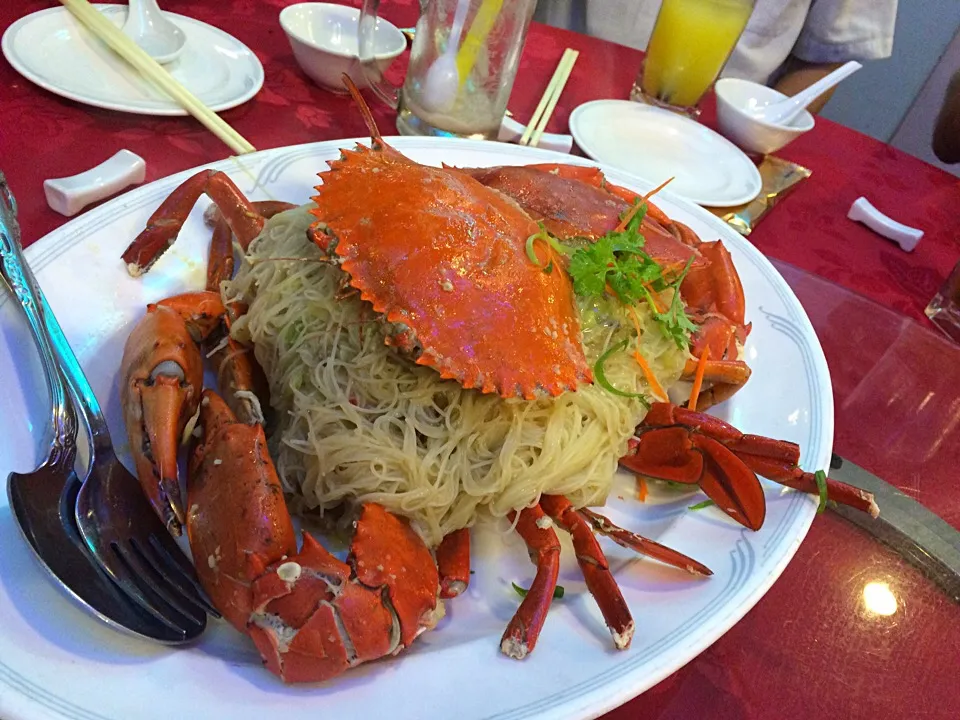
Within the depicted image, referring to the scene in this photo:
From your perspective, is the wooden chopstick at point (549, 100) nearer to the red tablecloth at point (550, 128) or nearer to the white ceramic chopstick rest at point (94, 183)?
the red tablecloth at point (550, 128)

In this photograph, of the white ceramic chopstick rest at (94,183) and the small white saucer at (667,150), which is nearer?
the white ceramic chopstick rest at (94,183)

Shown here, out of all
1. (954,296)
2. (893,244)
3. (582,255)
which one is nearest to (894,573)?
(582,255)

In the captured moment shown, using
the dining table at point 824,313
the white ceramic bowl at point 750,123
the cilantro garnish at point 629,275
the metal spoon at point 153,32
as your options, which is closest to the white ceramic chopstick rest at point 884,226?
the dining table at point 824,313

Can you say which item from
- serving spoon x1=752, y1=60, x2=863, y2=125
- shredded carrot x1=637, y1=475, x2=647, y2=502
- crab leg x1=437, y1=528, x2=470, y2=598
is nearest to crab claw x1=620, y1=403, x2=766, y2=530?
shredded carrot x1=637, y1=475, x2=647, y2=502

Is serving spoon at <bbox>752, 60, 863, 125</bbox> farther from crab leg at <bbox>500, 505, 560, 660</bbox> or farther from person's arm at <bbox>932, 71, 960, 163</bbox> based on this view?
crab leg at <bbox>500, 505, 560, 660</bbox>

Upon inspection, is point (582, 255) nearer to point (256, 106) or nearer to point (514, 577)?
point (514, 577)
